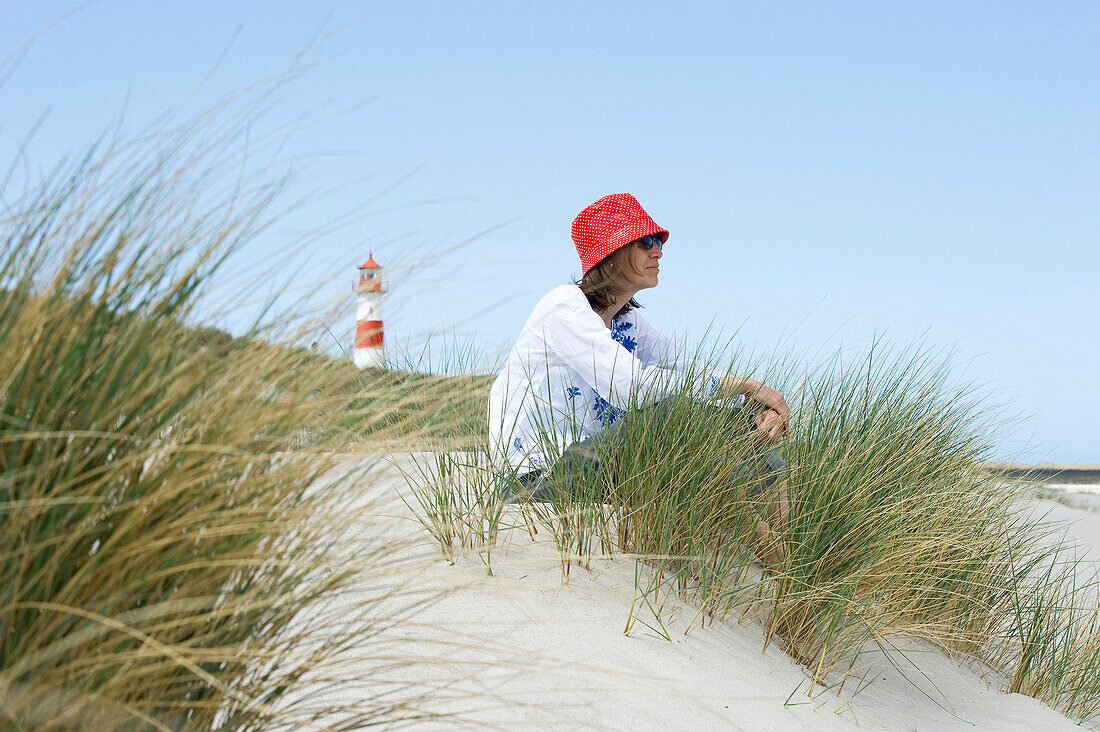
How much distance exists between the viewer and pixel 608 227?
136 inches

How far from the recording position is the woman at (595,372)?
288 cm

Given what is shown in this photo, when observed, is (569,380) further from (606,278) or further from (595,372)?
(606,278)

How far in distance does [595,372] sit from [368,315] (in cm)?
127

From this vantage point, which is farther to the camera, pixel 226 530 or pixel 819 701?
pixel 819 701

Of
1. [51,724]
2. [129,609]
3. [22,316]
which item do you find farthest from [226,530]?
[22,316]

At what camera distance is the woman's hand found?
2.98 meters

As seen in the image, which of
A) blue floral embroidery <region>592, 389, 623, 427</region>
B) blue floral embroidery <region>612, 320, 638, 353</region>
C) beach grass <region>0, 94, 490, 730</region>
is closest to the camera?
beach grass <region>0, 94, 490, 730</region>

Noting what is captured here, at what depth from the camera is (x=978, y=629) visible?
150 inches

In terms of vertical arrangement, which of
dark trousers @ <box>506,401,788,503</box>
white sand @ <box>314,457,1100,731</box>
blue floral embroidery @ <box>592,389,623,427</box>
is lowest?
white sand @ <box>314,457,1100,731</box>

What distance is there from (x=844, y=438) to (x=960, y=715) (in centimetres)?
106

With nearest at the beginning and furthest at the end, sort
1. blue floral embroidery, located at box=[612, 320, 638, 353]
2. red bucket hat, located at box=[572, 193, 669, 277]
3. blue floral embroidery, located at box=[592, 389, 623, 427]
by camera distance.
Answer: blue floral embroidery, located at box=[592, 389, 623, 427] → red bucket hat, located at box=[572, 193, 669, 277] → blue floral embroidery, located at box=[612, 320, 638, 353]

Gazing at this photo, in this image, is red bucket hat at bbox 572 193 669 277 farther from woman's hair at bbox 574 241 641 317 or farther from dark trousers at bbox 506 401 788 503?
dark trousers at bbox 506 401 788 503

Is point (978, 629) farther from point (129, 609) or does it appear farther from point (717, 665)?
point (129, 609)

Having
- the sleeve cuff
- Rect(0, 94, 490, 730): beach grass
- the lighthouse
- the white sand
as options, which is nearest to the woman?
the sleeve cuff
